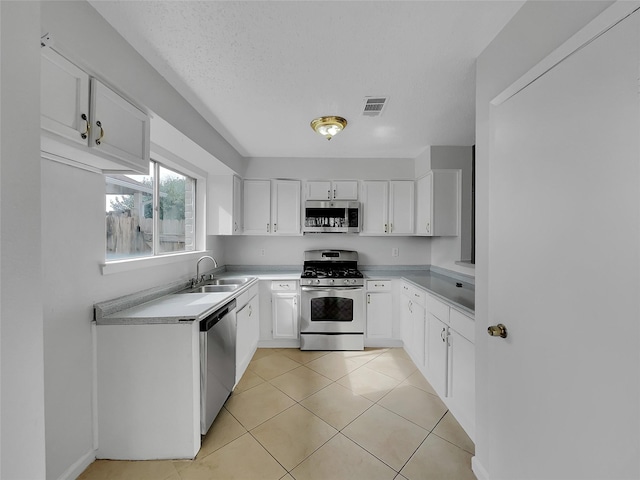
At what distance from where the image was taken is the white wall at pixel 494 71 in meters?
0.97

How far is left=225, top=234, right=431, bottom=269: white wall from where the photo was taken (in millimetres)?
3684

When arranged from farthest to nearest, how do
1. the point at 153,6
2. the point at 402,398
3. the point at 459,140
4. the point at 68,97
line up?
the point at 459,140 → the point at 402,398 → the point at 153,6 → the point at 68,97

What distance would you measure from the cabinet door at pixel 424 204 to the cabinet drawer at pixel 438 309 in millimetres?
1030

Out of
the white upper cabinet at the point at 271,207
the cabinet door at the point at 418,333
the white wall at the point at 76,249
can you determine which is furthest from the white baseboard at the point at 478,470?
the white upper cabinet at the point at 271,207

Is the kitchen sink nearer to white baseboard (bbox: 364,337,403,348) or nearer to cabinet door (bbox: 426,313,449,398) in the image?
white baseboard (bbox: 364,337,403,348)

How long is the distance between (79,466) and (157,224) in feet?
5.53

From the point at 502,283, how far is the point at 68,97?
83.9 inches

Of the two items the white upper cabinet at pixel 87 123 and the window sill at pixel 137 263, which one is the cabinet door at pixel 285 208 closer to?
the window sill at pixel 137 263

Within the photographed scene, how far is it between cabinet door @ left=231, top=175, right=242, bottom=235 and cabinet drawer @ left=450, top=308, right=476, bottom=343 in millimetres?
2521

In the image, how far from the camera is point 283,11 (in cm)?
117

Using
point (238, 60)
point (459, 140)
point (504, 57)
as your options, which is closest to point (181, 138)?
point (238, 60)

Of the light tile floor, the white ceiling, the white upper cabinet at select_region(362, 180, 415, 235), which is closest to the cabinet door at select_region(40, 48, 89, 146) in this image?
the white ceiling

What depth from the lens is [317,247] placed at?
146 inches

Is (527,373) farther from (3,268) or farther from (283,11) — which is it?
(283,11)
